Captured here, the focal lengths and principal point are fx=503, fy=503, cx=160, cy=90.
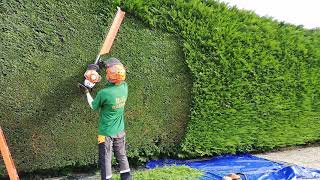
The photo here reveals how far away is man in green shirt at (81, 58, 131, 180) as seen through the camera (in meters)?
5.57

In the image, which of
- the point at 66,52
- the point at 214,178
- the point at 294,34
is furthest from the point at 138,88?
the point at 294,34

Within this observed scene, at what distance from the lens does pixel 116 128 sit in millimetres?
5754

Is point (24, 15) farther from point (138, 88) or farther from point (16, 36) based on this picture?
point (138, 88)

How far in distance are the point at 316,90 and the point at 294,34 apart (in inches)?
38.7

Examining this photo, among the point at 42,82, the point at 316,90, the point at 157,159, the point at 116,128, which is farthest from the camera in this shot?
the point at 316,90

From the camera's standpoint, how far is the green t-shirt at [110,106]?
557cm

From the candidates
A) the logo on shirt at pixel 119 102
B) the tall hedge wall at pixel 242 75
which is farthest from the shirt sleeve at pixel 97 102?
the tall hedge wall at pixel 242 75

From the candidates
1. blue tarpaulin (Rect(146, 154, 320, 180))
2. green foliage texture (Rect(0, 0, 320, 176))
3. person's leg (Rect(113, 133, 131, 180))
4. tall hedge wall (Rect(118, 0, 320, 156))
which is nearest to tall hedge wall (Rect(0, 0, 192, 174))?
green foliage texture (Rect(0, 0, 320, 176))

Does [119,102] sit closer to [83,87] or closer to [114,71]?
[114,71]

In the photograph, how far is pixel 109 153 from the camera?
5727 mm

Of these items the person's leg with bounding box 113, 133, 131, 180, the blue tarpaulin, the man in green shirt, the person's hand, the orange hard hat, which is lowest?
the blue tarpaulin

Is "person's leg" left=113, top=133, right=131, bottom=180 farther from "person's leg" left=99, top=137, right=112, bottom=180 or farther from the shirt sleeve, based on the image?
the shirt sleeve

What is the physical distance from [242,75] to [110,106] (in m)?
2.37

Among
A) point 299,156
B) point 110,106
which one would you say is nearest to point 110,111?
point 110,106
